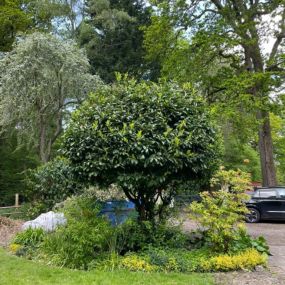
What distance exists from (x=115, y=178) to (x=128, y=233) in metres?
1.06

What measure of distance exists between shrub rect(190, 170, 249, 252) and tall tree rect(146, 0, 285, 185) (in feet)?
24.9

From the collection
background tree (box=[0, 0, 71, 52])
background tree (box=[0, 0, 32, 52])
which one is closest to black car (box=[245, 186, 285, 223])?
background tree (box=[0, 0, 71, 52])

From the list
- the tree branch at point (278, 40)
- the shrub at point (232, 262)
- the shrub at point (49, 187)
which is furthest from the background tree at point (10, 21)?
the shrub at point (232, 262)

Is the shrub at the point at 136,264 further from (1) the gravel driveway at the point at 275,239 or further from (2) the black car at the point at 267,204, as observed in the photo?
(2) the black car at the point at 267,204

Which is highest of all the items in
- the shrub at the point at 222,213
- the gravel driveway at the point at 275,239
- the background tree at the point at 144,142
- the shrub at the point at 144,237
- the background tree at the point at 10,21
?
the background tree at the point at 10,21

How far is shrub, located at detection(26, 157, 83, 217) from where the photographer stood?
33.8 feet

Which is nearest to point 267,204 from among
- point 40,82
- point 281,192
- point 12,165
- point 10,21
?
point 281,192

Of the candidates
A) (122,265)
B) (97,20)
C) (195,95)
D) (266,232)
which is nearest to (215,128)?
(195,95)

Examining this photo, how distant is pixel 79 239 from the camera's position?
555 centimetres

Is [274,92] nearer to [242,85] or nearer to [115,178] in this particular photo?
[242,85]

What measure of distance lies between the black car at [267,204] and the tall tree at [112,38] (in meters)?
9.08

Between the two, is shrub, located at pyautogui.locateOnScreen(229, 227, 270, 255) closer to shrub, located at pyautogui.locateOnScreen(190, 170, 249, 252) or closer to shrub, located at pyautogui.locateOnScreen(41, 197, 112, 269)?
shrub, located at pyautogui.locateOnScreen(190, 170, 249, 252)

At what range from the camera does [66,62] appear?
43.6ft

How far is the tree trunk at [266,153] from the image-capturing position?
14.4m
